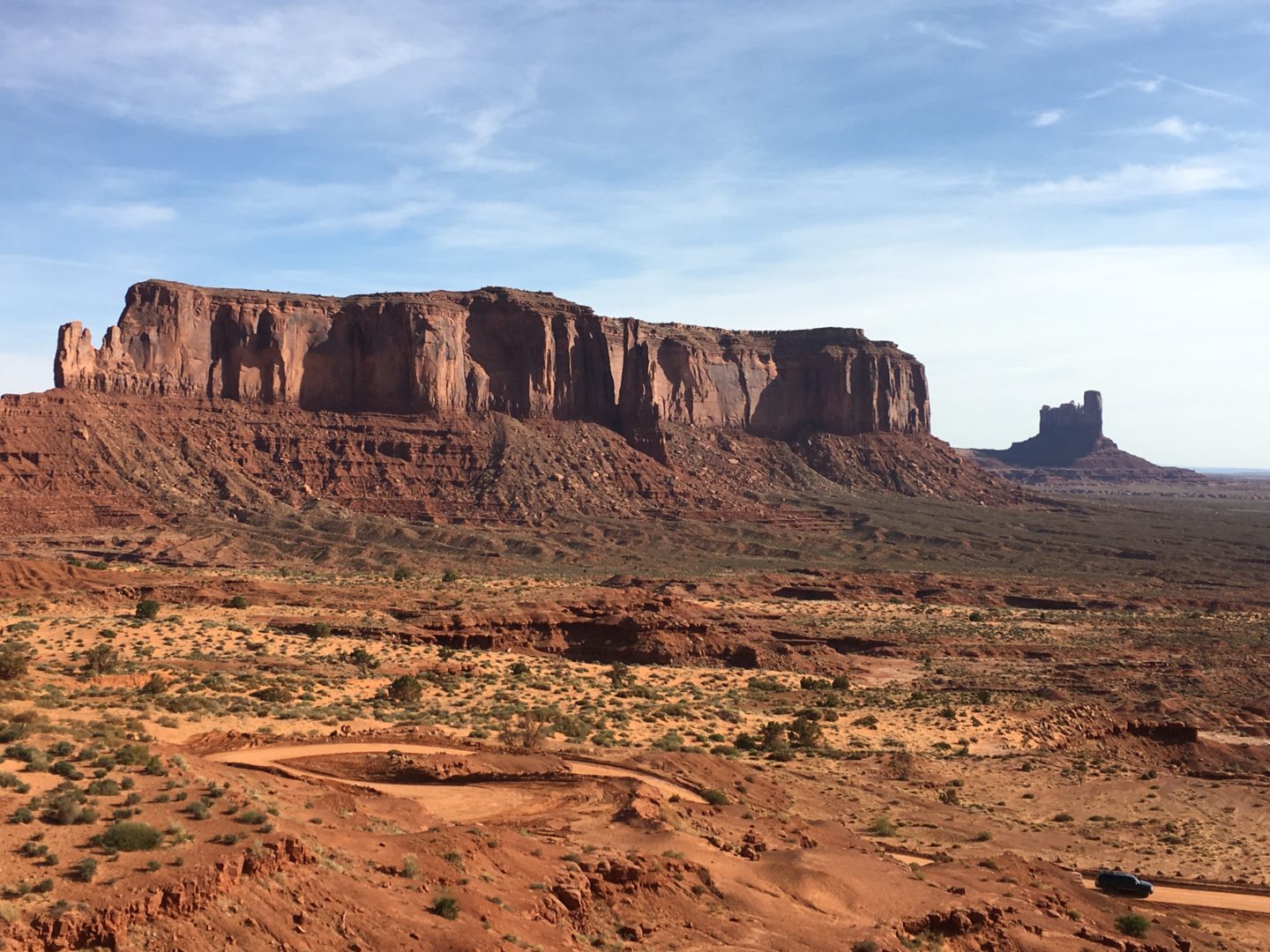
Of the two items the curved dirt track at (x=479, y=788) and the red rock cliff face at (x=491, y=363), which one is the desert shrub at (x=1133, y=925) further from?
the red rock cliff face at (x=491, y=363)

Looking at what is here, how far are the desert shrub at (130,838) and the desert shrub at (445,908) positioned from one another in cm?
344

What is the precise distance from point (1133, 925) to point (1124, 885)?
96.7 inches

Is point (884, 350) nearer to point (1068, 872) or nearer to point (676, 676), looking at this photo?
point (676, 676)

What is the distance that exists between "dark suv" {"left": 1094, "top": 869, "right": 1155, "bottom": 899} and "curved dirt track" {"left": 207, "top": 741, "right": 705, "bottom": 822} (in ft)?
24.4

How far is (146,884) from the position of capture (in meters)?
13.1

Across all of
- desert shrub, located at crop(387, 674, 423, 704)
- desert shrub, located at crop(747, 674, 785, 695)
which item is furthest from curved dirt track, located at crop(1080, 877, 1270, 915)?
desert shrub, located at crop(747, 674, 785, 695)

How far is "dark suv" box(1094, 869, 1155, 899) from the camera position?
21.0m

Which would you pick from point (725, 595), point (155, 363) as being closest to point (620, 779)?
point (725, 595)

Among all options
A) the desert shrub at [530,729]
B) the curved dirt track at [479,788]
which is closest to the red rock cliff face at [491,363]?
the desert shrub at [530,729]

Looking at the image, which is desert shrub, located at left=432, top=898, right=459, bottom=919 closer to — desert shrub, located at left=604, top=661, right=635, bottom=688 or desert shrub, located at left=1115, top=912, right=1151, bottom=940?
desert shrub, located at left=1115, top=912, right=1151, bottom=940

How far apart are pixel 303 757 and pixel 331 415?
9290cm

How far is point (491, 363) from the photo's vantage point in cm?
12244

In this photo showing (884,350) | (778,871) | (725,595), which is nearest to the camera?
(778,871)

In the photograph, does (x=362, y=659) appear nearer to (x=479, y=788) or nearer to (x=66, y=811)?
(x=479, y=788)
